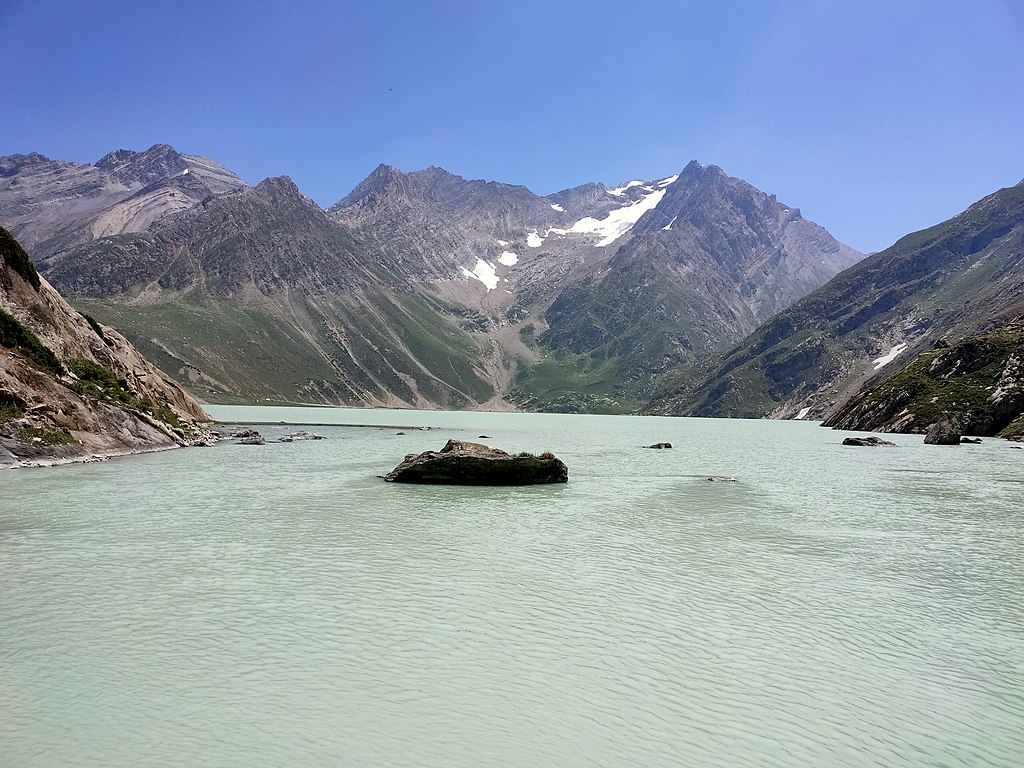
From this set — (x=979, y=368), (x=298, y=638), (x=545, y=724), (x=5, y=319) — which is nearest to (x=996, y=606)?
(x=545, y=724)

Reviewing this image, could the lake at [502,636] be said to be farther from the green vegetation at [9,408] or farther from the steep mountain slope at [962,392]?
the steep mountain slope at [962,392]

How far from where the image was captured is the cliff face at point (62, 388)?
157 ft

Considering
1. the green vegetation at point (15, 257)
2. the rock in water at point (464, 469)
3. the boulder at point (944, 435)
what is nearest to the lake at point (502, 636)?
the rock in water at point (464, 469)

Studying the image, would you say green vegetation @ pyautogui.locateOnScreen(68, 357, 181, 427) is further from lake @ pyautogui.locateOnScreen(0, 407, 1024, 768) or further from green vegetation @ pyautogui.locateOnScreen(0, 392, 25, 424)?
lake @ pyautogui.locateOnScreen(0, 407, 1024, 768)

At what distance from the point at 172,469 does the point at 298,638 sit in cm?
3970

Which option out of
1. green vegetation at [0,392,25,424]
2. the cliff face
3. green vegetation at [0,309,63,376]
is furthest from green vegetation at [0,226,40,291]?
green vegetation at [0,392,25,424]

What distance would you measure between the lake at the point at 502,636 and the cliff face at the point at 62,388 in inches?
692

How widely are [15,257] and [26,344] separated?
48.3ft

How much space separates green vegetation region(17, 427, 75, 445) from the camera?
154 ft

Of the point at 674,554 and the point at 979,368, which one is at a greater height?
the point at 979,368

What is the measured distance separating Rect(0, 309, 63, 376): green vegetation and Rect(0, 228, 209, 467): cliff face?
9 cm

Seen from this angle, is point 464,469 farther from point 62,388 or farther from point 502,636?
point 62,388

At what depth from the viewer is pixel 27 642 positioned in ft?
48.4

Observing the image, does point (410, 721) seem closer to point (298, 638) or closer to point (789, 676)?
point (298, 638)
